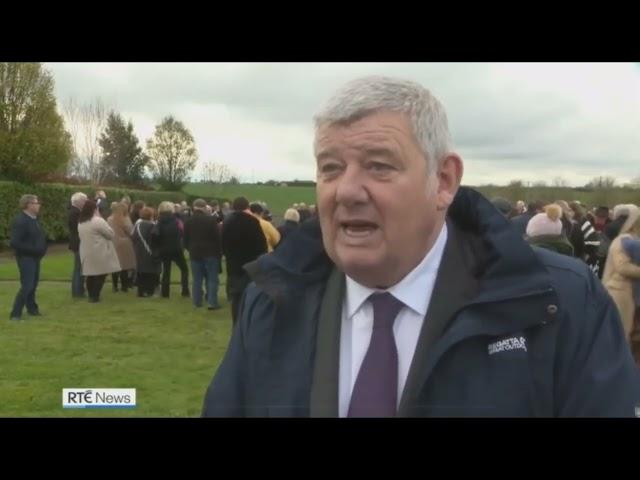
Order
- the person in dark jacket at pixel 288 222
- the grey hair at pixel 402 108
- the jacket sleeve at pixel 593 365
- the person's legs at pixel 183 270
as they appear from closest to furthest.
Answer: the jacket sleeve at pixel 593 365
the grey hair at pixel 402 108
the person in dark jacket at pixel 288 222
the person's legs at pixel 183 270

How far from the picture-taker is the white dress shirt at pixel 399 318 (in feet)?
6.15

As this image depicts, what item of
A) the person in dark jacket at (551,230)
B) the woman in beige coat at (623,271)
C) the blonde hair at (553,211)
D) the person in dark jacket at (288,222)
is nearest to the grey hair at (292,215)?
the person in dark jacket at (288,222)

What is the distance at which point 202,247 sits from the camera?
2779 mm

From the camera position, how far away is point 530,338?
168 cm

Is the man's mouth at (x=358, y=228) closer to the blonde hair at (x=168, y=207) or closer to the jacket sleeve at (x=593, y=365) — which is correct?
the jacket sleeve at (x=593, y=365)

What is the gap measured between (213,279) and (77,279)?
19.4 inches

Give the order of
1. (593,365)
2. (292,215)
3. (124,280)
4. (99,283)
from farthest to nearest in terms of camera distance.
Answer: (124,280)
(99,283)
(292,215)
(593,365)

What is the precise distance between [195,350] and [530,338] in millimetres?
1358

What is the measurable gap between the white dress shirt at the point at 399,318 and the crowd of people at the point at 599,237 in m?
0.57

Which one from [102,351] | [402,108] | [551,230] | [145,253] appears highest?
[402,108]

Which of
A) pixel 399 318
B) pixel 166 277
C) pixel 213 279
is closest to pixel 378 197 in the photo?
pixel 399 318

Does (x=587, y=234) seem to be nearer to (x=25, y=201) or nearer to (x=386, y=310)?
(x=386, y=310)
